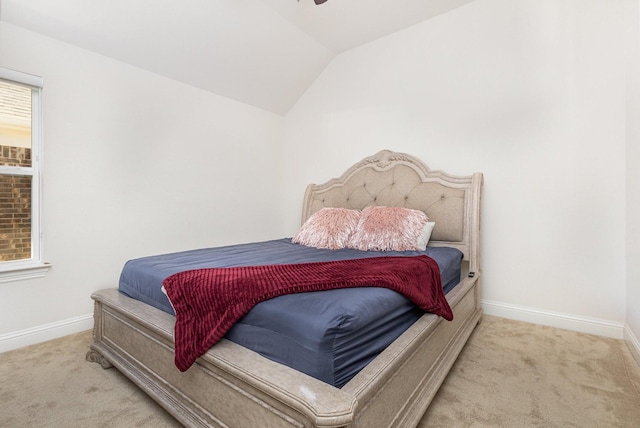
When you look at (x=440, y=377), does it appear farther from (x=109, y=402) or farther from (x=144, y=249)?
(x=144, y=249)

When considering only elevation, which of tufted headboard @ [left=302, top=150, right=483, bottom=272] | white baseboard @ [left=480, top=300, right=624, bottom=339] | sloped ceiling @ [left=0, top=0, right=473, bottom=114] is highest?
sloped ceiling @ [left=0, top=0, right=473, bottom=114]

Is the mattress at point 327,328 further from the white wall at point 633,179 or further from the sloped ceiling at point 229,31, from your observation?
the sloped ceiling at point 229,31

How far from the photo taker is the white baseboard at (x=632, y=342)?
6.02 ft

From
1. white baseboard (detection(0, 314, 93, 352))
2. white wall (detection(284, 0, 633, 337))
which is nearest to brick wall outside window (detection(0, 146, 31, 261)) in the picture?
white baseboard (detection(0, 314, 93, 352))

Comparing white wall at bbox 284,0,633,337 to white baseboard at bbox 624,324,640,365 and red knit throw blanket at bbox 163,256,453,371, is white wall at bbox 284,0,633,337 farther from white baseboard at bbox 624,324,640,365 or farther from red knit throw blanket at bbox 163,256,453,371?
red knit throw blanket at bbox 163,256,453,371

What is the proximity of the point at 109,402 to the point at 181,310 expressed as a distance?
2.42ft

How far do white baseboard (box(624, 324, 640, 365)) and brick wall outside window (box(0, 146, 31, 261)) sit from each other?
4.04 m

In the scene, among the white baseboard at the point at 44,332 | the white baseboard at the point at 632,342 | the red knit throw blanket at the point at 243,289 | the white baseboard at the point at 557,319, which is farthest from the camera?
the white baseboard at the point at 557,319

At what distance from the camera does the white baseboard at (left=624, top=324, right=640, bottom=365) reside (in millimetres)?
1835

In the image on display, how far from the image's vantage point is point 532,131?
249 cm

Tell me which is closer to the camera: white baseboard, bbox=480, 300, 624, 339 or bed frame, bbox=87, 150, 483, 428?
bed frame, bbox=87, 150, 483, 428

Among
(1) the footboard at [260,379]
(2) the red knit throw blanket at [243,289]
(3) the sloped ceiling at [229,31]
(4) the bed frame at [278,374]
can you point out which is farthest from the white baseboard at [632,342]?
(3) the sloped ceiling at [229,31]

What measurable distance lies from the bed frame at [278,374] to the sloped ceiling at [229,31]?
6.17 ft

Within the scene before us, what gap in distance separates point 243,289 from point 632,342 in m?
2.45
